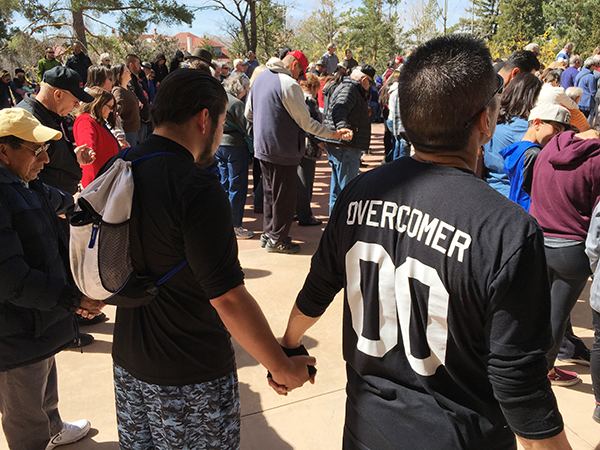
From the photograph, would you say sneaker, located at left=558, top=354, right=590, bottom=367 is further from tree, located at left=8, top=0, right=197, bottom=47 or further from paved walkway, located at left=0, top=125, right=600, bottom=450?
tree, located at left=8, top=0, right=197, bottom=47

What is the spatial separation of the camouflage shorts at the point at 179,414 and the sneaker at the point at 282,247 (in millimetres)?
3652

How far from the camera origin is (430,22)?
38844 mm

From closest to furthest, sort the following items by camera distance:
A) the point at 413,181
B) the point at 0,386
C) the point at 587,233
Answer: the point at 413,181, the point at 0,386, the point at 587,233

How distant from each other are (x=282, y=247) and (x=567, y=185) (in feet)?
10.5

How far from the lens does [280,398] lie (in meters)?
3.05

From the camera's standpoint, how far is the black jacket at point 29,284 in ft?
6.56

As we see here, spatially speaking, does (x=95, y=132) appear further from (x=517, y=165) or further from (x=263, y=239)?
(x=517, y=165)

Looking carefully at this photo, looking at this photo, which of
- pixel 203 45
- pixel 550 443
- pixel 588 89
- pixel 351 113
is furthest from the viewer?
pixel 203 45

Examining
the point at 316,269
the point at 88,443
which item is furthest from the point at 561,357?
the point at 88,443

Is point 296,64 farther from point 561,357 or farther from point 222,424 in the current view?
point 222,424

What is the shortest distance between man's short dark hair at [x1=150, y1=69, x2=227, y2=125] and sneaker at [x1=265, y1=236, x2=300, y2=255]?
3.78m

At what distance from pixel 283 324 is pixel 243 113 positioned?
273 centimetres

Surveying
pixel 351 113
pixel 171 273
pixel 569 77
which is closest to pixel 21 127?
pixel 171 273

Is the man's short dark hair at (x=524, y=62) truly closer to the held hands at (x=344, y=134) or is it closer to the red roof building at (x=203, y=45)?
the held hands at (x=344, y=134)
